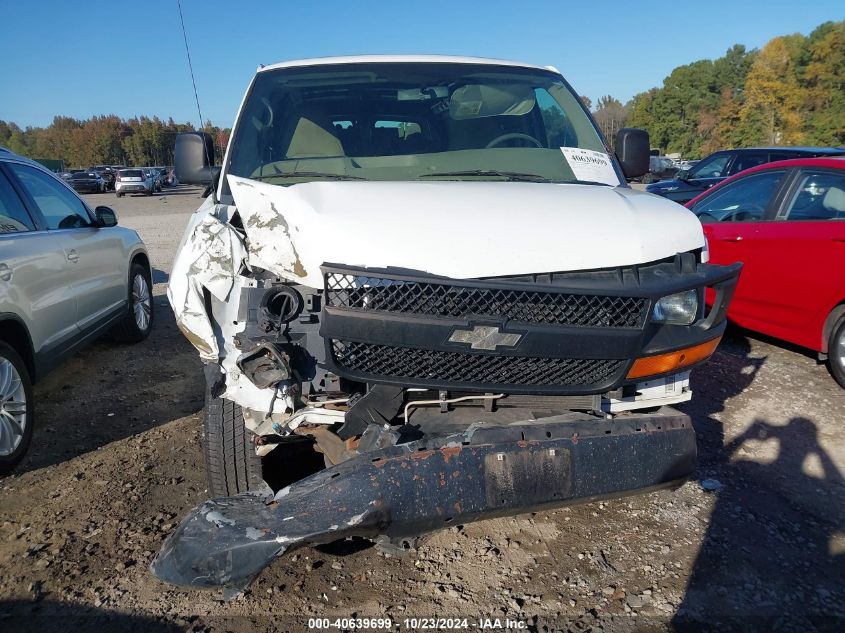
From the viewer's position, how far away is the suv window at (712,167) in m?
11.9

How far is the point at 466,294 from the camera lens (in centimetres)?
221

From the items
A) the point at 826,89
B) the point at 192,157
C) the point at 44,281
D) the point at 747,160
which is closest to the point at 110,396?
the point at 44,281

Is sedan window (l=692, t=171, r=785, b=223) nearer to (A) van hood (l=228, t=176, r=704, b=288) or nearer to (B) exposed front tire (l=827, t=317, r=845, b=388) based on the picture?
(B) exposed front tire (l=827, t=317, r=845, b=388)

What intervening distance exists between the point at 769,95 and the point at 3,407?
202ft

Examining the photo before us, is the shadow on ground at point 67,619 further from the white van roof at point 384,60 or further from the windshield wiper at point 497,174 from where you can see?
the white van roof at point 384,60

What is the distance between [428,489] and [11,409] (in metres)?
2.87

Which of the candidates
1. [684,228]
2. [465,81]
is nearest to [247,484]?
[684,228]

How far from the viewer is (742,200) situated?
5902 millimetres

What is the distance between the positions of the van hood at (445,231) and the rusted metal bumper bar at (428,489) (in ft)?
2.03

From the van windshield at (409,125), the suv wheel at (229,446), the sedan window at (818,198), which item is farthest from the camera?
the sedan window at (818,198)

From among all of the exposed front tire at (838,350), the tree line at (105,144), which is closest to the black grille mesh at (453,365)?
the exposed front tire at (838,350)

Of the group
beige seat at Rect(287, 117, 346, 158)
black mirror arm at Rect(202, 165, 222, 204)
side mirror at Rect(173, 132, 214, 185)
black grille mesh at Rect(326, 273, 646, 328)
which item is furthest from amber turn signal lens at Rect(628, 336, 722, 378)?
side mirror at Rect(173, 132, 214, 185)

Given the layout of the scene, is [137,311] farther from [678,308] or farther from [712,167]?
[712,167]

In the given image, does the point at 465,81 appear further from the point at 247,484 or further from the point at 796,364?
the point at 796,364
